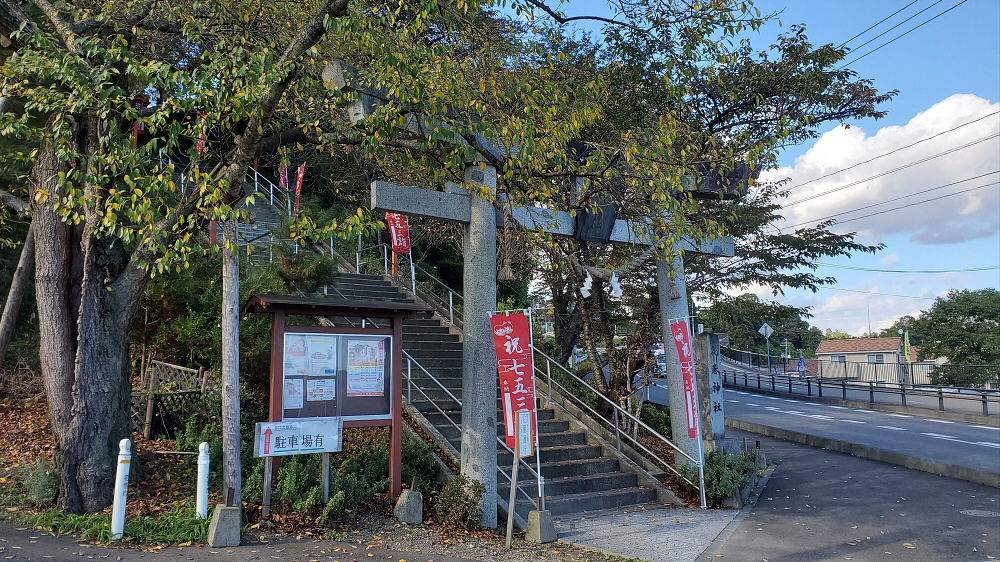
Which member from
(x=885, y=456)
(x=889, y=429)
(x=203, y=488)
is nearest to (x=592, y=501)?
(x=203, y=488)

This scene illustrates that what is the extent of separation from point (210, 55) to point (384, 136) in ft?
7.14

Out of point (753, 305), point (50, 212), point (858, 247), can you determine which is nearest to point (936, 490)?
point (753, 305)

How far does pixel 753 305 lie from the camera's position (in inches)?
621

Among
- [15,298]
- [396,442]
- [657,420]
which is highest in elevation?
[15,298]

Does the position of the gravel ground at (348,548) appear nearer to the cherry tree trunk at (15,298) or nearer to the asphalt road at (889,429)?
the cherry tree trunk at (15,298)

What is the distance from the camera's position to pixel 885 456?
43.9 feet

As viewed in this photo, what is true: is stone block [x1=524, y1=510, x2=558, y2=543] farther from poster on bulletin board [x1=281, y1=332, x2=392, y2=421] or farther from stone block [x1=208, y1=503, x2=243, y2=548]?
stone block [x1=208, y1=503, x2=243, y2=548]

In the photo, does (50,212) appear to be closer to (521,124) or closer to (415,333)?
(521,124)

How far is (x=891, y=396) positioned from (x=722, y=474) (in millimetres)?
19279

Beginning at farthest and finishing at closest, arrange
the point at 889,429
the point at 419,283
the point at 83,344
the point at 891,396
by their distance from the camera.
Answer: the point at 891,396
the point at 889,429
the point at 419,283
the point at 83,344

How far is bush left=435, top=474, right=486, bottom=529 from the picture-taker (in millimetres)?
7621

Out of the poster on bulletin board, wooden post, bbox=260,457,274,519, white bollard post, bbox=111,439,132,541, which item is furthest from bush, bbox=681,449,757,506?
white bollard post, bbox=111,439,132,541

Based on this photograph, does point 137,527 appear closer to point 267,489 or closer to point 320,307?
point 267,489

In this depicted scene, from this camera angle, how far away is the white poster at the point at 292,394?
741 centimetres
